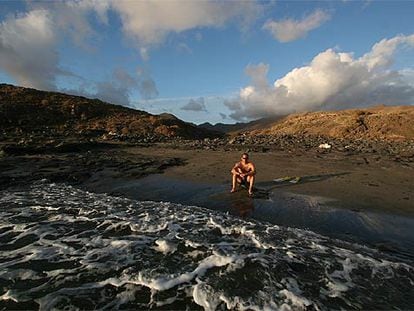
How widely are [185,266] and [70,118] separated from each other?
94.4ft

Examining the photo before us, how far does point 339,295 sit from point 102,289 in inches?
120

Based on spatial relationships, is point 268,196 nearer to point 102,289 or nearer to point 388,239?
point 388,239

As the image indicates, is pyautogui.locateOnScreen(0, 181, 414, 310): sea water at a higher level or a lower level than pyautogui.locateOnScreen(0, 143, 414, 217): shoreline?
lower

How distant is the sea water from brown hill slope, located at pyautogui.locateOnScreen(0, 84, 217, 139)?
20059 millimetres

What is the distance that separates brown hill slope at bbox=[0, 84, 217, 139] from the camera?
28078 millimetres

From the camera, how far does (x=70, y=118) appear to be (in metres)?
31.7

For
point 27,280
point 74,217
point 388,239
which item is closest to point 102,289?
point 27,280

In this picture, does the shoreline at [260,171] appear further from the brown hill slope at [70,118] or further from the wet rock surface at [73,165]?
the brown hill slope at [70,118]

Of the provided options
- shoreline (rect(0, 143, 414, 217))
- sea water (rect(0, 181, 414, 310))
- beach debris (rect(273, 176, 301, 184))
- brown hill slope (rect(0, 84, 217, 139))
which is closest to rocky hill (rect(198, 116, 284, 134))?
brown hill slope (rect(0, 84, 217, 139))

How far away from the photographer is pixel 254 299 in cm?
464

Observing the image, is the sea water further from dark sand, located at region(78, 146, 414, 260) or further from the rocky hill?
the rocky hill

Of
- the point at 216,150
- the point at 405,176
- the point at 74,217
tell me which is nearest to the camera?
the point at 74,217

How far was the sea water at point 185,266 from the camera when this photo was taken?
464cm

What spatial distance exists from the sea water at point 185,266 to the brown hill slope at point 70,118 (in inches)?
790
